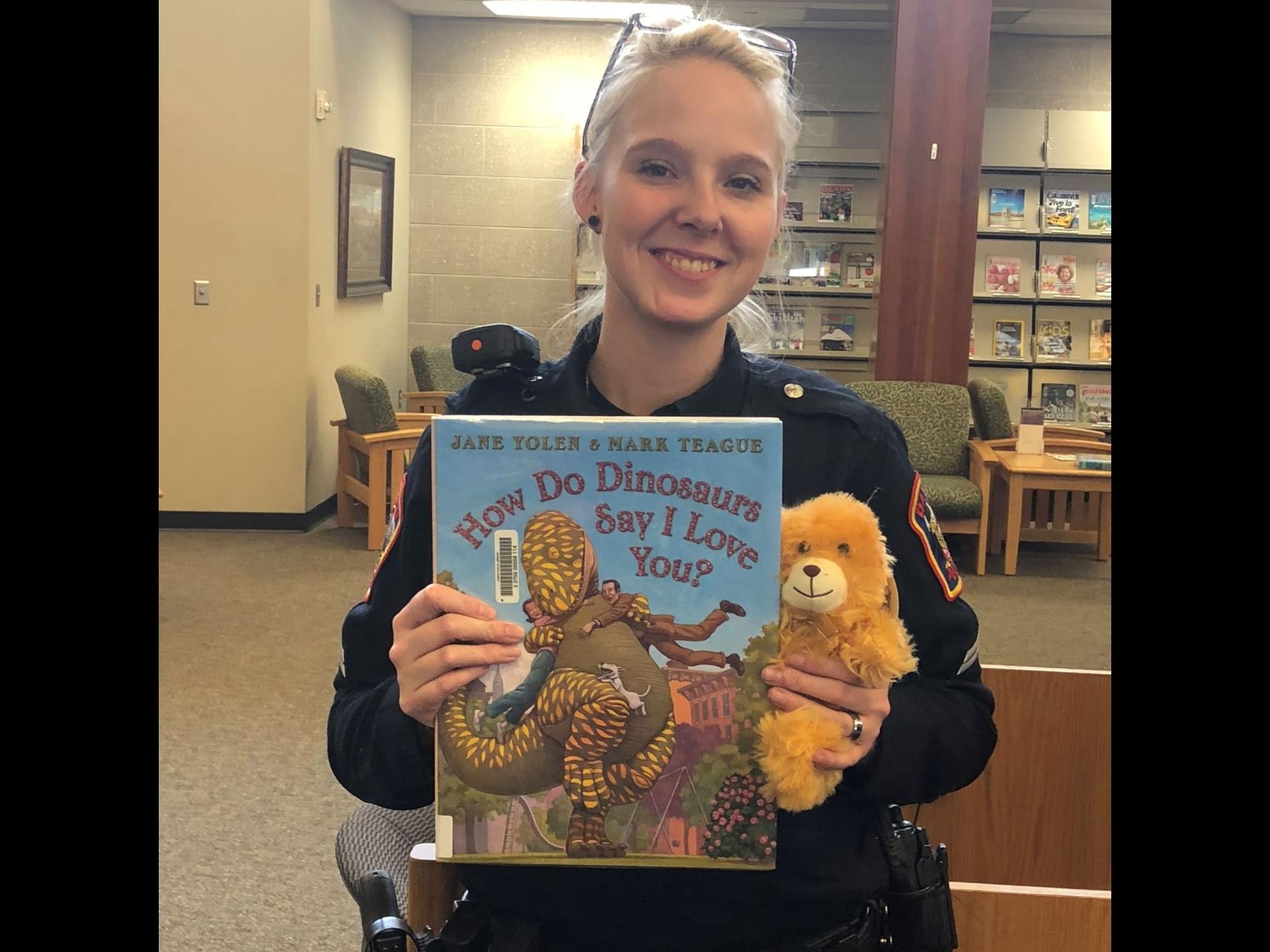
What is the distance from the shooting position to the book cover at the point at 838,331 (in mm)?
9047

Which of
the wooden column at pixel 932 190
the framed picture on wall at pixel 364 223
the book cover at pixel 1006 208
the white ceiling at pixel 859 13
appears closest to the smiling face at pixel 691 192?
the wooden column at pixel 932 190

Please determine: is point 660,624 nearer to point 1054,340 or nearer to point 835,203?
point 1054,340

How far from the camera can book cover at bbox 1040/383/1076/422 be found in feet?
28.3

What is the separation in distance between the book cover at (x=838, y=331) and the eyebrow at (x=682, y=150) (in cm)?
805

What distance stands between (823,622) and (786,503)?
0.58 ft

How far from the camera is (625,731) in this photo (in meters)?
0.98

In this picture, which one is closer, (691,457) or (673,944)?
(691,457)

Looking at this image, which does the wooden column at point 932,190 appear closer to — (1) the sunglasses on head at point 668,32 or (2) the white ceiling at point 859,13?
(2) the white ceiling at point 859,13

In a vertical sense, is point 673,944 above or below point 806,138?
below

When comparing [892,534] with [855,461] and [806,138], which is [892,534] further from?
[806,138]

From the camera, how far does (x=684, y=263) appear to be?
44.8 inches

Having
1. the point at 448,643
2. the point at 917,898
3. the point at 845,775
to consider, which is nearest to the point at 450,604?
the point at 448,643
